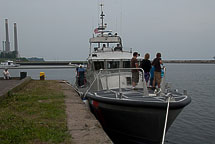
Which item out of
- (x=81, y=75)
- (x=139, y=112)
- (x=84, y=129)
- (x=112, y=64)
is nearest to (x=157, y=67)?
(x=139, y=112)

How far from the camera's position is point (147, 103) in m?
5.78

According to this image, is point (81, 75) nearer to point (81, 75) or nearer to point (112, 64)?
point (81, 75)

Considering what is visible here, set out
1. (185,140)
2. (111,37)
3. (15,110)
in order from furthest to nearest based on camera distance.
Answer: (111,37) < (185,140) < (15,110)

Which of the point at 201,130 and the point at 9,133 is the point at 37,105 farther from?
the point at 201,130

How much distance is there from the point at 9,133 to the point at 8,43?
125 metres

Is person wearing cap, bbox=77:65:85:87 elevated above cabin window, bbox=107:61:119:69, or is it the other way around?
cabin window, bbox=107:61:119:69

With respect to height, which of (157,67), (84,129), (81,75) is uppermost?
(157,67)

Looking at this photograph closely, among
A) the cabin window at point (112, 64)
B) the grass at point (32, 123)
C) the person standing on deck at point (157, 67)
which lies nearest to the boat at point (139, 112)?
the person standing on deck at point (157, 67)

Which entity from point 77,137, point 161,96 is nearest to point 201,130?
point 161,96

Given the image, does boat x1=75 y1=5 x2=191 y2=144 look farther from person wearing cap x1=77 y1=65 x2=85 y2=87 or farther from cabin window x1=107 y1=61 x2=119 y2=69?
person wearing cap x1=77 y1=65 x2=85 y2=87

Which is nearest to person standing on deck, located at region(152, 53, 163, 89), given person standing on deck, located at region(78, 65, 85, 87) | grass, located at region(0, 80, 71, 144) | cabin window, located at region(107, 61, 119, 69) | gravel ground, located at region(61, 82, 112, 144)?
gravel ground, located at region(61, 82, 112, 144)

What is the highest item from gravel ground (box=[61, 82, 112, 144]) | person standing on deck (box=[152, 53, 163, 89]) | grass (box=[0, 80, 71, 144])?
person standing on deck (box=[152, 53, 163, 89])

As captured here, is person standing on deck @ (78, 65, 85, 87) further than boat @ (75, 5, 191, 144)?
Yes

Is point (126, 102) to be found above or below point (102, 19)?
below
